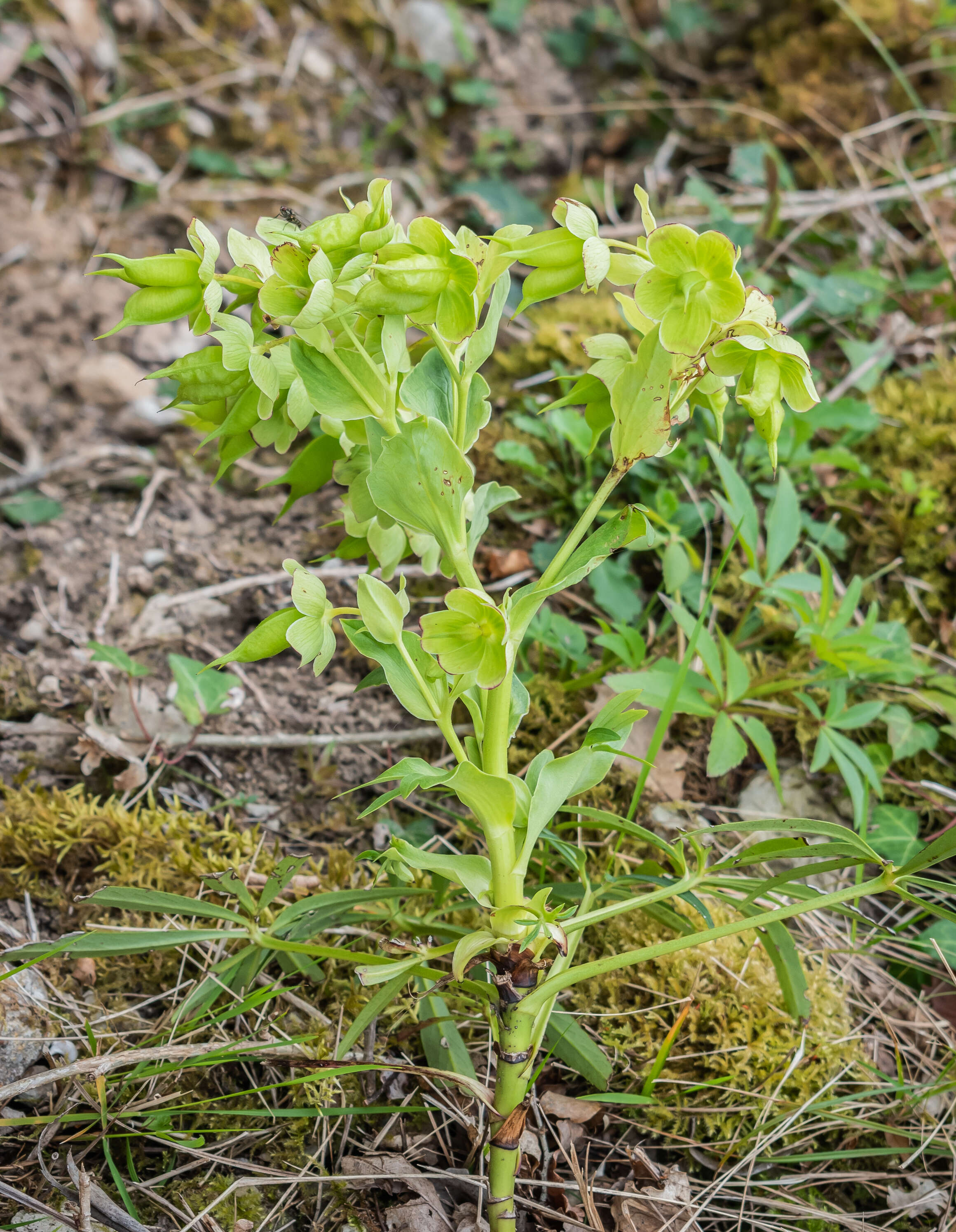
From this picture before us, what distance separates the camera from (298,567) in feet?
3.07

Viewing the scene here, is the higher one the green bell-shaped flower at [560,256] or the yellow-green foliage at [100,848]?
the green bell-shaped flower at [560,256]

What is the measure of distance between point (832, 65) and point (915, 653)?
220cm

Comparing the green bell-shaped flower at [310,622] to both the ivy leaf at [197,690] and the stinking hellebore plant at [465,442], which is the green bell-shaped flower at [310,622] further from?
the ivy leaf at [197,690]

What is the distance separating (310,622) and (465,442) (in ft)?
0.91

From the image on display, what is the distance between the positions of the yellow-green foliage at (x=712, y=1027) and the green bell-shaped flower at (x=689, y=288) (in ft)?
2.95

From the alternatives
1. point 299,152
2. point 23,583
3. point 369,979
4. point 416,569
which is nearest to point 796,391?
point 369,979

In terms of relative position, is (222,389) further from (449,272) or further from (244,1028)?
(244,1028)

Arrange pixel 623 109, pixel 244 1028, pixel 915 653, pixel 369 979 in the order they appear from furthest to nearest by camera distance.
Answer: pixel 623 109 → pixel 915 653 → pixel 244 1028 → pixel 369 979

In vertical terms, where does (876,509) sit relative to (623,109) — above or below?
below

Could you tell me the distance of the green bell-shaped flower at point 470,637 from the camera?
2.79 ft

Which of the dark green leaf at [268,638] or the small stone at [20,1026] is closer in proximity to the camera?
the dark green leaf at [268,638]

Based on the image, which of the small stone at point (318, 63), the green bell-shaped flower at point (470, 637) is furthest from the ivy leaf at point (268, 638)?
the small stone at point (318, 63)

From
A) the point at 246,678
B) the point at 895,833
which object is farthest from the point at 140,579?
the point at 895,833

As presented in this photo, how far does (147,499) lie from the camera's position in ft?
6.61
